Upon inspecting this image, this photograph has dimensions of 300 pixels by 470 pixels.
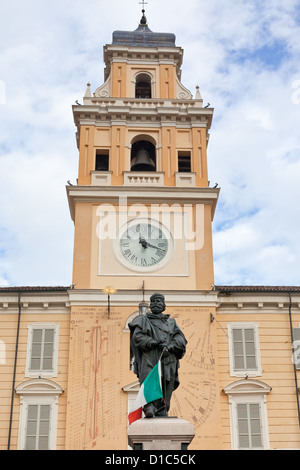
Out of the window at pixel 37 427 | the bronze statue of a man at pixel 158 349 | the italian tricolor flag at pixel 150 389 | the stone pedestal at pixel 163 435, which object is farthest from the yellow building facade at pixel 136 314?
the stone pedestal at pixel 163 435

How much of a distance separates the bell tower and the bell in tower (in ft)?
0.16

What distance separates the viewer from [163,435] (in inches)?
369

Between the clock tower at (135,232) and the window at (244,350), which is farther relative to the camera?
the window at (244,350)

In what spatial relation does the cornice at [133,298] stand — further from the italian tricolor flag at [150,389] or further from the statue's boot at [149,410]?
the statue's boot at [149,410]

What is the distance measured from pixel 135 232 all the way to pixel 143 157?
4.19 m

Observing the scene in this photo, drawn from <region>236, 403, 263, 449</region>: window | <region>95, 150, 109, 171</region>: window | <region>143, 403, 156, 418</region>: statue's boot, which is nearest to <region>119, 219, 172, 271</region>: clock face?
<region>95, 150, 109, 171</region>: window

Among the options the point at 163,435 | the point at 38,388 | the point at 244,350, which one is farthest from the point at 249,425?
the point at 163,435

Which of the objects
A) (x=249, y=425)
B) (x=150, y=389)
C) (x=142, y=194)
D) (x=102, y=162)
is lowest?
(x=150, y=389)

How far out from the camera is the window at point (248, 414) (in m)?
A: 21.3

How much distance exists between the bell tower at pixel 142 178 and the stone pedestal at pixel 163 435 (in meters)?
14.1

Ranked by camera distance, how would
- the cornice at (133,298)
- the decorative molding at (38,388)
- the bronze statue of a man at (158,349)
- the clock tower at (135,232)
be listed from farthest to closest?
the cornice at (133,298) → the decorative molding at (38,388) → the clock tower at (135,232) → the bronze statue of a man at (158,349)

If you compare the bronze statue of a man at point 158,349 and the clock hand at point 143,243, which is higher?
the clock hand at point 143,243

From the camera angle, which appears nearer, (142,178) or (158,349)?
(158,349)

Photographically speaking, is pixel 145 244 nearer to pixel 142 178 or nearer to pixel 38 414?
pixel 142 178
